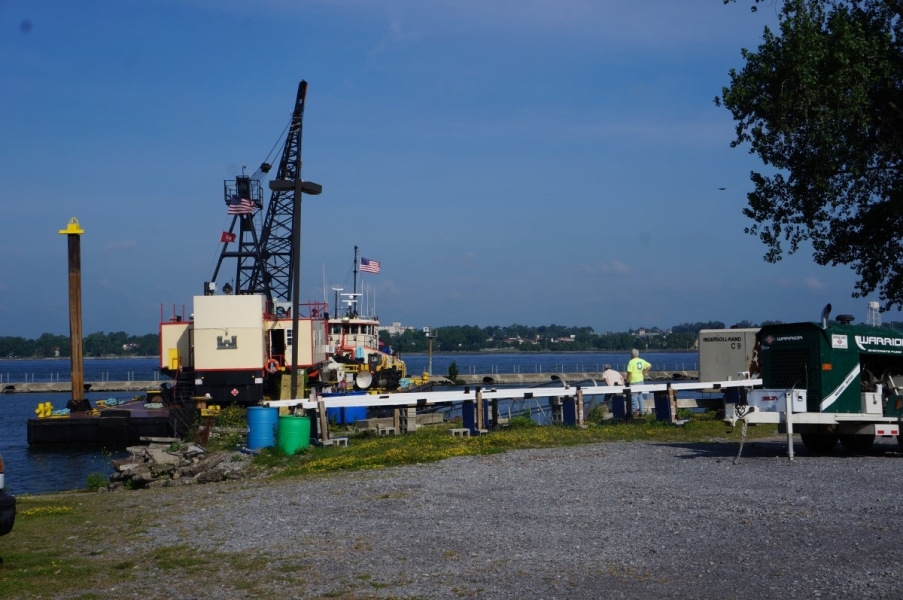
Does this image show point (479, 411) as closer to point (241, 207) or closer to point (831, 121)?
point (831, 121)

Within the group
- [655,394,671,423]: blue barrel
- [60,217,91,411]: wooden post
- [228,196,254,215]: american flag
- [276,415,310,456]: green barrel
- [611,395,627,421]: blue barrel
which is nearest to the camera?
[276,415,310,456]: green barrel

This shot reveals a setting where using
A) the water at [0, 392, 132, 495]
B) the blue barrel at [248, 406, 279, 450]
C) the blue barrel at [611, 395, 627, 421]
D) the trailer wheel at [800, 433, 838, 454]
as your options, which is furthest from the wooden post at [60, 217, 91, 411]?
the trailer wheel at [800, 433, 838, 454]

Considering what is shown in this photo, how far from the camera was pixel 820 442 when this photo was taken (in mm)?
15992

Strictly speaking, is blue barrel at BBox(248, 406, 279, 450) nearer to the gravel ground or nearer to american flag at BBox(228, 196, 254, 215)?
the gravel ground

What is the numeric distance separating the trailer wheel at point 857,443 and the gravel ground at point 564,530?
966 mm

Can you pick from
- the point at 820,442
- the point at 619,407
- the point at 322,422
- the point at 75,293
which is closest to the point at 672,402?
the point at 619,407

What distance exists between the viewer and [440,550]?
8.56 meters

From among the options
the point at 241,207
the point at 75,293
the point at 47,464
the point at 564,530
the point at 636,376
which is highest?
the point at 241,207

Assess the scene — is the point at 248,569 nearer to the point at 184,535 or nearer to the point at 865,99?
the point at 184,535

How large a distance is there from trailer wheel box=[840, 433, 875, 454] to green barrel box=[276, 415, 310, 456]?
9.58 meters

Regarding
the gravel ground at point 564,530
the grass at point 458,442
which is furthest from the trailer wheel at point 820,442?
the grass at point 458,442

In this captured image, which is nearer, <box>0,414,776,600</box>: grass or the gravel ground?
the gravel ground

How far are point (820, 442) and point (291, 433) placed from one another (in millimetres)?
9428

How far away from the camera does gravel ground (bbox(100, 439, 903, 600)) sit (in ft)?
23.6
